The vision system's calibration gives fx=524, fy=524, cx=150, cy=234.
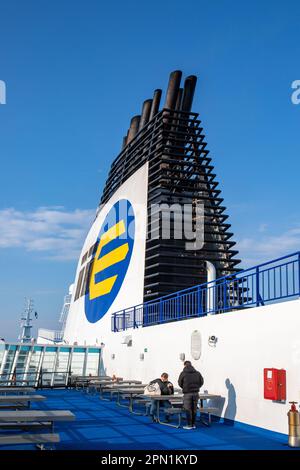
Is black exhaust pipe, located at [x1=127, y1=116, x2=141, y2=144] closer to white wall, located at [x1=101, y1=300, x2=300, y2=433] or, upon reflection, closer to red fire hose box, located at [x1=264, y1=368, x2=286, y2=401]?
white wall, located at [x1=101, y1=300, x2=300, y2=433]

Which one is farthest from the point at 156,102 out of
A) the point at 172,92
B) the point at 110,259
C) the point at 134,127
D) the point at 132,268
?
the point at 132,268

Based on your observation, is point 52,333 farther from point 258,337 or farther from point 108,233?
point 258,337

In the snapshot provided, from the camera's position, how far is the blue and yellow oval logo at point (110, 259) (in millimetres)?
22156

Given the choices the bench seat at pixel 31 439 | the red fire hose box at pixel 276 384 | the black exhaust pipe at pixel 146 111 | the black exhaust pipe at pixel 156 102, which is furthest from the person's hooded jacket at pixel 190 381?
the black exhaust pipe at pixel 146 111

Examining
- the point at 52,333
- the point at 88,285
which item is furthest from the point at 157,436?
the point at 52,333

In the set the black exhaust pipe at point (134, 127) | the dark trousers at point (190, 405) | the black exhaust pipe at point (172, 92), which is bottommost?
the dark trousers at point (190, 405)

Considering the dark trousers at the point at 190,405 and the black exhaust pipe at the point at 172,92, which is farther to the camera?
the black exhaust pipe at the point at 172,92

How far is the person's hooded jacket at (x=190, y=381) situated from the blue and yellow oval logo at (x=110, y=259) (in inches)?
447

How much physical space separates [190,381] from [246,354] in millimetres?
1276

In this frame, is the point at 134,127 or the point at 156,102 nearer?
the point at 156,102

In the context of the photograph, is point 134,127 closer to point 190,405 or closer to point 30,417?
point 190,405

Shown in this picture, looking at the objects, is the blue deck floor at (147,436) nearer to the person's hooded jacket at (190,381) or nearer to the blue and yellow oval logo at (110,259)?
the person's hooded jacket at (190,381)

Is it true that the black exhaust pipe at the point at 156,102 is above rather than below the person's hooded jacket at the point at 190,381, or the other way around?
above

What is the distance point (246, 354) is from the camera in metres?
10.6
